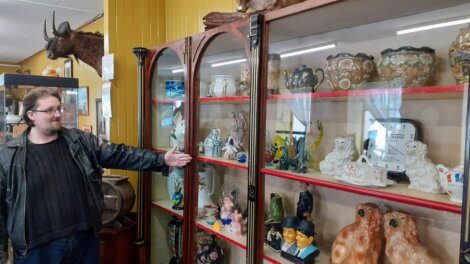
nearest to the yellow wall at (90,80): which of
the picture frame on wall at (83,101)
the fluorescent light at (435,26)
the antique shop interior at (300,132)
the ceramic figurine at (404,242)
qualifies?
the picture frame on wall at (83,101)

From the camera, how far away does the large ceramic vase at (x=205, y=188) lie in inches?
82.1

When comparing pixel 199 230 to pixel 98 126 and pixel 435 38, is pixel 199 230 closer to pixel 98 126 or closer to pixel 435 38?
pixel 435 38

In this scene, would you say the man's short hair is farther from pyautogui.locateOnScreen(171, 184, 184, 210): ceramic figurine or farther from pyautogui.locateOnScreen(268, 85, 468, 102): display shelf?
pyautogui.locateOnScreen(268, 85, 468, 102): display shelf

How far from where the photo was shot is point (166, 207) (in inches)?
92.9

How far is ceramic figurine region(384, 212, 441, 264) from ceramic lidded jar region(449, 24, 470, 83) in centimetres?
55

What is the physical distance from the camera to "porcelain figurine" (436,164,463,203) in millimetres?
1018

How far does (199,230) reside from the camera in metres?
2.06

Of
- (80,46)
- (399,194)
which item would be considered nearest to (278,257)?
(399,194)

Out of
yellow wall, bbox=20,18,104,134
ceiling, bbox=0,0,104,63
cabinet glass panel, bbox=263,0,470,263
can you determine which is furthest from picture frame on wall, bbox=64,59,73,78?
cabinet glass panel, bbox=263,0,470,263

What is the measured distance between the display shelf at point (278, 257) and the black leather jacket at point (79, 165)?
87 centimetres

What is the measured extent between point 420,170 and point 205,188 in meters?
1.30

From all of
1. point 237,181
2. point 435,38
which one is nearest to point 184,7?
point 237,181

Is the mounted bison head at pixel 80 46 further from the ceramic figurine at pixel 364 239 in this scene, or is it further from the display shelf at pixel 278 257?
the ceramic figurine at pixel 364 239

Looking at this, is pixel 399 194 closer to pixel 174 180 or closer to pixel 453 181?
pixel 453 181
